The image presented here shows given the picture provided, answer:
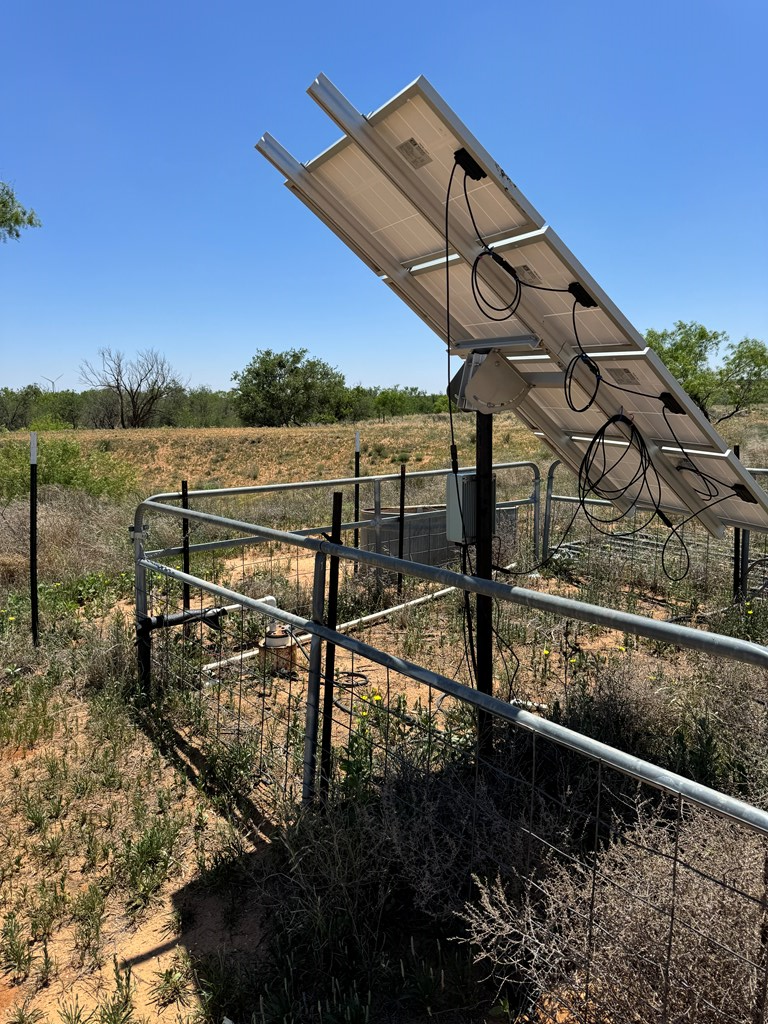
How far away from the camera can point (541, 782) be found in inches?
149

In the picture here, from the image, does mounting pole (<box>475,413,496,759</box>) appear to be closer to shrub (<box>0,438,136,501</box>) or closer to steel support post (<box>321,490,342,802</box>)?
steel support post (<box>321,490,342,802</box>)

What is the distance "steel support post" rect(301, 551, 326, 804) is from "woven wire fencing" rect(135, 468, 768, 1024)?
2 cm

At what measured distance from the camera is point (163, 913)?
126 inches

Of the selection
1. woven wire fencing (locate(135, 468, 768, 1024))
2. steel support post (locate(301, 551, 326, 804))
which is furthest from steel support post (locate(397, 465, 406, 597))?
steel support post (locate(301, 551, 326, 804))

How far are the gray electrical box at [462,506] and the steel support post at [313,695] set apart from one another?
1.03m

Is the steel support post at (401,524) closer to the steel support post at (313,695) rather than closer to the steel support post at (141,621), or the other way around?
the steel support post at (141,621)

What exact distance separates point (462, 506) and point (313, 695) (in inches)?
56.0

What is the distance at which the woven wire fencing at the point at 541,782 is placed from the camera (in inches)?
80.8

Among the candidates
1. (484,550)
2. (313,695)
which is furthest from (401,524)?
(313,695)

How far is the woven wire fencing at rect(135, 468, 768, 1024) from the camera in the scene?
80.8 inches

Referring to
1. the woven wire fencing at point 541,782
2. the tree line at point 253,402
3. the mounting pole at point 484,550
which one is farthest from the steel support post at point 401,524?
the tree line at point 253,402

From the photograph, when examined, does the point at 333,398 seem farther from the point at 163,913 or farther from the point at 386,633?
the point at 163,913

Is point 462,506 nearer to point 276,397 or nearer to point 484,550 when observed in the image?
point 484,550

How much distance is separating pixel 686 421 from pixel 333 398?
191 feet
